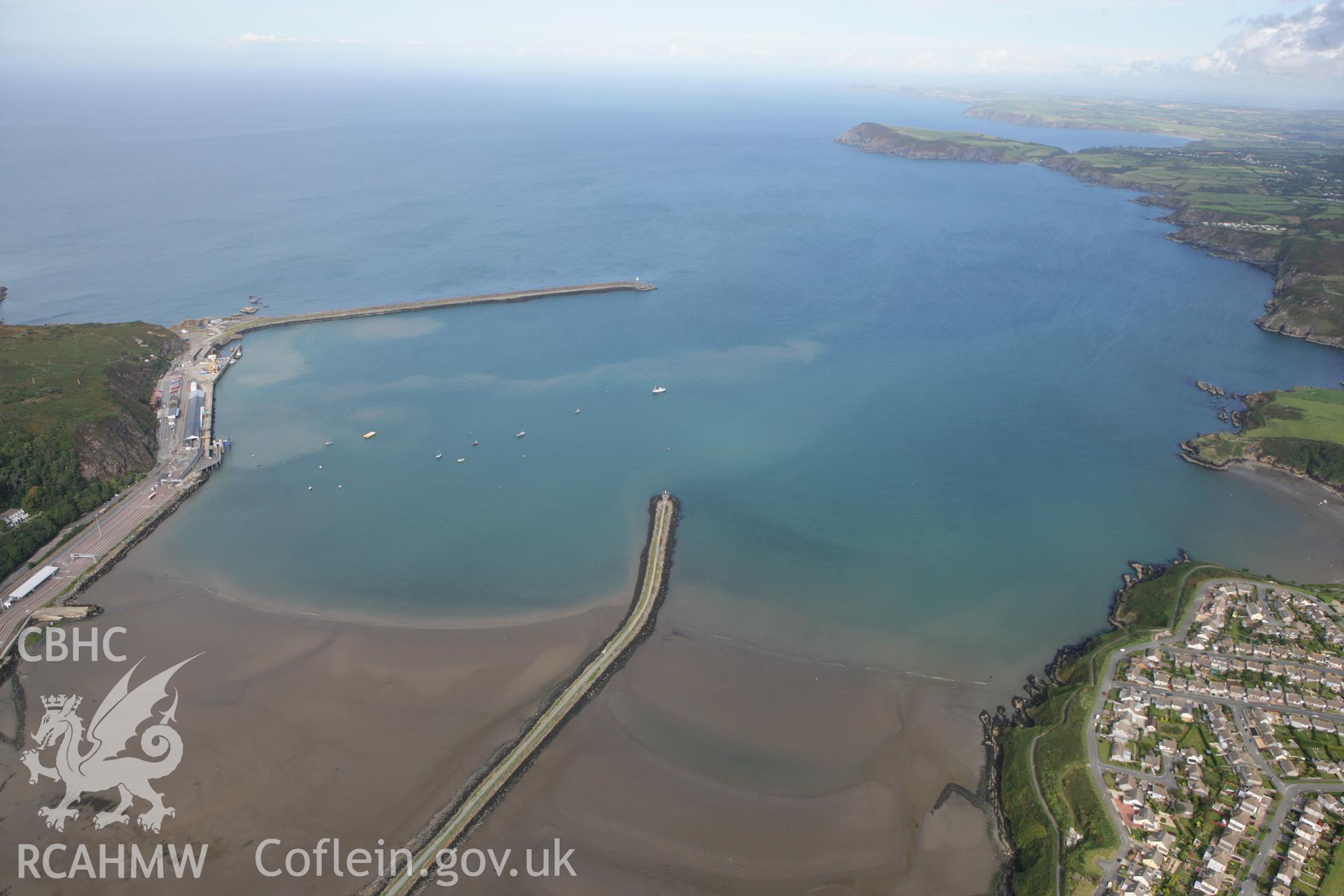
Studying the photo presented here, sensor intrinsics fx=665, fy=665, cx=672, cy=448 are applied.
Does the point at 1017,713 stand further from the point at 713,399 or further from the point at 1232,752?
the point at 713,399

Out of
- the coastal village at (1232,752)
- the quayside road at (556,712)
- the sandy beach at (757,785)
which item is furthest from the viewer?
the sandy beach at (757,785)

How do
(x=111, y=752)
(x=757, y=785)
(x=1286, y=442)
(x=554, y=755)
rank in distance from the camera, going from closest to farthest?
(x=757, y=785), (x=111, y=752), (x=554, y=755), (x=1286, y=442)

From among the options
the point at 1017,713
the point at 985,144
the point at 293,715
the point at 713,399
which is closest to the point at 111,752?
the point at 293,715

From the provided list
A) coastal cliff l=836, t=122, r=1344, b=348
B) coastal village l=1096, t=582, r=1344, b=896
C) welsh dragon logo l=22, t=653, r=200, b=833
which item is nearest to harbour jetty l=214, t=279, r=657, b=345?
welsh dragon logo l=22, t=653, r=200, b=833

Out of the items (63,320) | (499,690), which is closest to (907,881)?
(499,690)

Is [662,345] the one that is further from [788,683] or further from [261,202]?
Answer: [261,202]

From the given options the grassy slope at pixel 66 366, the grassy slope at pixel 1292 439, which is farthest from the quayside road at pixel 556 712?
the grassy slope at pixel 1292 439

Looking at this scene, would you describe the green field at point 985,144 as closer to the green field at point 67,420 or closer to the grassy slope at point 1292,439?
the grassy slope at point 1292,439
